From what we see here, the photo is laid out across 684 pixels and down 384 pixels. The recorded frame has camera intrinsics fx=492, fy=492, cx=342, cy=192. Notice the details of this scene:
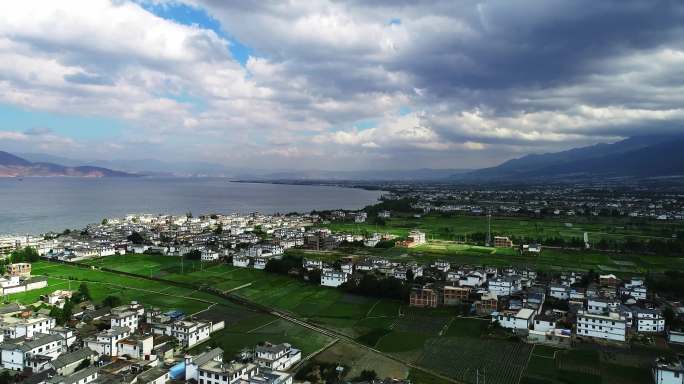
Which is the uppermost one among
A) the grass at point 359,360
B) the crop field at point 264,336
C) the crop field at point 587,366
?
the crop field at point 264,336

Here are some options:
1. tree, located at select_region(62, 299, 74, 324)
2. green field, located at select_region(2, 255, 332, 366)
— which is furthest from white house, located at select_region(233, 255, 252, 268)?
tree, located at select_region(62, 299, 74, 324)

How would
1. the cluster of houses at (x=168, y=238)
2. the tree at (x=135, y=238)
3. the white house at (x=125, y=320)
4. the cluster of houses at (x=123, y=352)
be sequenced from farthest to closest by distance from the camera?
the tree at (x=135, y=238) → the cluster of houses at (x=168, y=238) → the white house at (x=125, y=320) → the cluster of houses at (x=123, y=352)

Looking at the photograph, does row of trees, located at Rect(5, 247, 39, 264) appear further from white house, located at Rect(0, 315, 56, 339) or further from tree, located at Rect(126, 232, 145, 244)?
white house, located at Rect(0, 315, 56, 339)

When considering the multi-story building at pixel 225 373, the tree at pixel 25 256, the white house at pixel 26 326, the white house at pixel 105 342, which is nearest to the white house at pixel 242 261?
the tree at pixel 25 256

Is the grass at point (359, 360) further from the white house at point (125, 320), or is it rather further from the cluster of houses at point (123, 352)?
the white house at point (125, 320)

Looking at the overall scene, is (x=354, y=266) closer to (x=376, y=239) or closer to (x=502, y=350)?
(x=376, y=239)

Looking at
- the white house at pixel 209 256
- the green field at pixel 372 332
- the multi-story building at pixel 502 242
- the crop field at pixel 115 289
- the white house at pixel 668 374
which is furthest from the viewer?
the multi-story building at pixel 502 242
